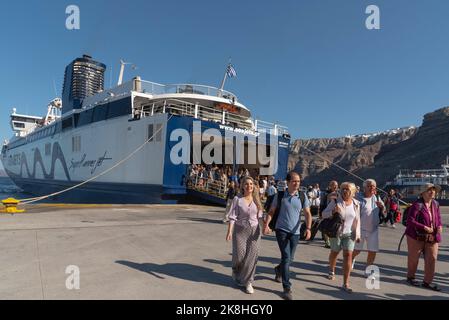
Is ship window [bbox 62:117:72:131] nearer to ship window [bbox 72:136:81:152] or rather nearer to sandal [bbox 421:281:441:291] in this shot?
ship window [bbox 72:136:81:152]

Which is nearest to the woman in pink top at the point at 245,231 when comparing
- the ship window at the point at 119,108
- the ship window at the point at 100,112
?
the ship window at the point at 119,108

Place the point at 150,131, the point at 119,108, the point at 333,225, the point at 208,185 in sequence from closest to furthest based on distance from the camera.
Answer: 1. the point at 333,225
2. the point at 150,131
3. the point at 208,185
4. the point at 119,108

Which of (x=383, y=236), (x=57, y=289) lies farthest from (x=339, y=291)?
(x=383, y=236)

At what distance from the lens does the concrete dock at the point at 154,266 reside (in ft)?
13.5

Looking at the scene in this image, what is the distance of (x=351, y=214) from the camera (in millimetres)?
4629

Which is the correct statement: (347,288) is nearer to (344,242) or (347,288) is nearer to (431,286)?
(344,242)

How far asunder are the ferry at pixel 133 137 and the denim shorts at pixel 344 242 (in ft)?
36.4

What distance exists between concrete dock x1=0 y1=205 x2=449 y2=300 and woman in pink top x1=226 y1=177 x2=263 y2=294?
0.28 metres

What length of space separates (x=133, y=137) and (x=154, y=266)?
12.5 m

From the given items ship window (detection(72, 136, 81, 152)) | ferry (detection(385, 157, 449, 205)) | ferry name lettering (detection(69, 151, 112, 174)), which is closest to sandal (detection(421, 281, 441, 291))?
ferry name lettering (detection(69, 151, 112, 174))

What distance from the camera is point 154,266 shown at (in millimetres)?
5184

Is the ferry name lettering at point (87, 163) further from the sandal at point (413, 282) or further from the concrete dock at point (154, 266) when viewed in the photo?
the sandal at point (413, 282)

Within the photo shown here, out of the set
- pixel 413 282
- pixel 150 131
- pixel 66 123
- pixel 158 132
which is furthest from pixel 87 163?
pixel 413 282
